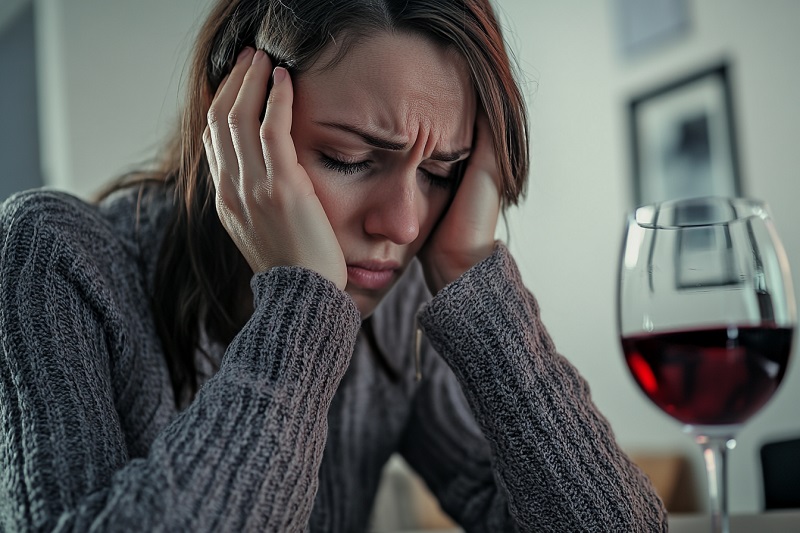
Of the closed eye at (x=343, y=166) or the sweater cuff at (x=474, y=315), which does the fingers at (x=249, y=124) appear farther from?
the sweater cuff at (x=474, y=315)

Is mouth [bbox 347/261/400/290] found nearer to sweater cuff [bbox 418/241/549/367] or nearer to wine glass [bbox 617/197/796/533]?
sweater cuff [bbox 418/241/549/367]

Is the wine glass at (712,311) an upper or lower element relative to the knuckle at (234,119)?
lower

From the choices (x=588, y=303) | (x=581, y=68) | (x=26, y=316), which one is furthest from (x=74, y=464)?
(x=581, y=68)

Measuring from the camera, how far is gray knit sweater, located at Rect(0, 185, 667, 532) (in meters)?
0.63

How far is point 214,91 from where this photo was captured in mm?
933

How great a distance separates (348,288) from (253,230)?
0.13m

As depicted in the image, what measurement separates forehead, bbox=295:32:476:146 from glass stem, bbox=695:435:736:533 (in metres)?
0.41

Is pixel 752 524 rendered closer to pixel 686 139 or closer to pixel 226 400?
pixel 226 400

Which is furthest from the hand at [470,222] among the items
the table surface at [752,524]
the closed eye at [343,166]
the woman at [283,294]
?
the table surface at [752,524]

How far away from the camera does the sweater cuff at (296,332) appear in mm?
696

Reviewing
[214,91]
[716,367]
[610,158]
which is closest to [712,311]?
[716,367]

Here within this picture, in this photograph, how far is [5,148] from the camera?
313cm

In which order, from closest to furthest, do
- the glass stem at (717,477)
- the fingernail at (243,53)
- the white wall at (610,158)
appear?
the glass stem at (717,477), the fingernail at (243,53), the white wall at (610,158)

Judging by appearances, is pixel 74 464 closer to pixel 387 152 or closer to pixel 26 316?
pixel 26 316
